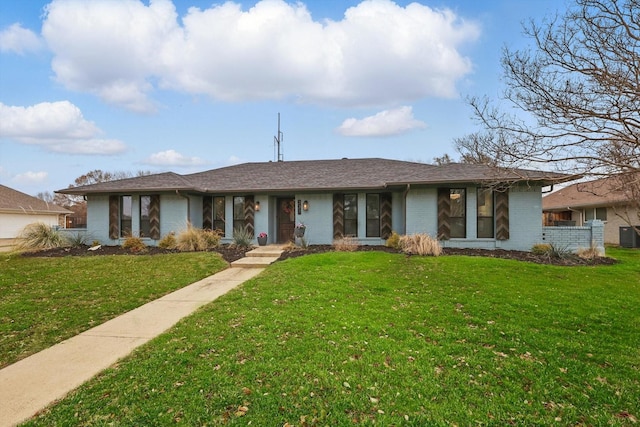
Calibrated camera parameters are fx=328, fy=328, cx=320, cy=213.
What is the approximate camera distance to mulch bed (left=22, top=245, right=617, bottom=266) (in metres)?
10.0

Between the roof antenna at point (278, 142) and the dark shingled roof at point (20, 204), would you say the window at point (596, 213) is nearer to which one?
the roof antenna at point (278, 142)

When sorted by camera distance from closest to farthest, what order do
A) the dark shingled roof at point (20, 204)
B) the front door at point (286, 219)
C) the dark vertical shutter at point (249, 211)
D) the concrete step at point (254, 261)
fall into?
1. the concrete step at point (254, 261)
2. the dark vertical shutter at point (249, 211)
3. the front door at point (286, 219)
4. the dark shingled roof at point (20, 204)

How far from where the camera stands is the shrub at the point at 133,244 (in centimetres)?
1239

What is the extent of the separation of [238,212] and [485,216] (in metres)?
9.77

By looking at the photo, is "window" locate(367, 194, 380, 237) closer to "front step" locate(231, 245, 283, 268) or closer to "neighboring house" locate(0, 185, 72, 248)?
"front step" locate(231, 245, 283, 268)

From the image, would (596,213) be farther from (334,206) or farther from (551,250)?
(334,206)

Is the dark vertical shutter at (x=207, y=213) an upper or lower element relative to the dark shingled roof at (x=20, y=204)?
lower

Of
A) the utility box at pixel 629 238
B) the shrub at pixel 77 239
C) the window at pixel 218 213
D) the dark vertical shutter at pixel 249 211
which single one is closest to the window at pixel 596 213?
the utility box at pixel 629 238

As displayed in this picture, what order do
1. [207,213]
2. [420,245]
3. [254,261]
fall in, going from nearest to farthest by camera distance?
[254,261] < [420,245] < [207,213]

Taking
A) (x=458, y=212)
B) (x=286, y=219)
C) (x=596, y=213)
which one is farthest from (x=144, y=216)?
(x=596, y=213)

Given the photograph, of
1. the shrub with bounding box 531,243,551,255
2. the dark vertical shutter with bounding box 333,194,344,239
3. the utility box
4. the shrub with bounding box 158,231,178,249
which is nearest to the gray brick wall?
the shrub with bounding box 531,243,551,255

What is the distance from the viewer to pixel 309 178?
14.2 metres

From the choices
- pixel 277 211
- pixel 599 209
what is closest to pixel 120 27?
pixel 277 211

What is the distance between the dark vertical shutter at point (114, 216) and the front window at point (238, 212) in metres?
4.79
